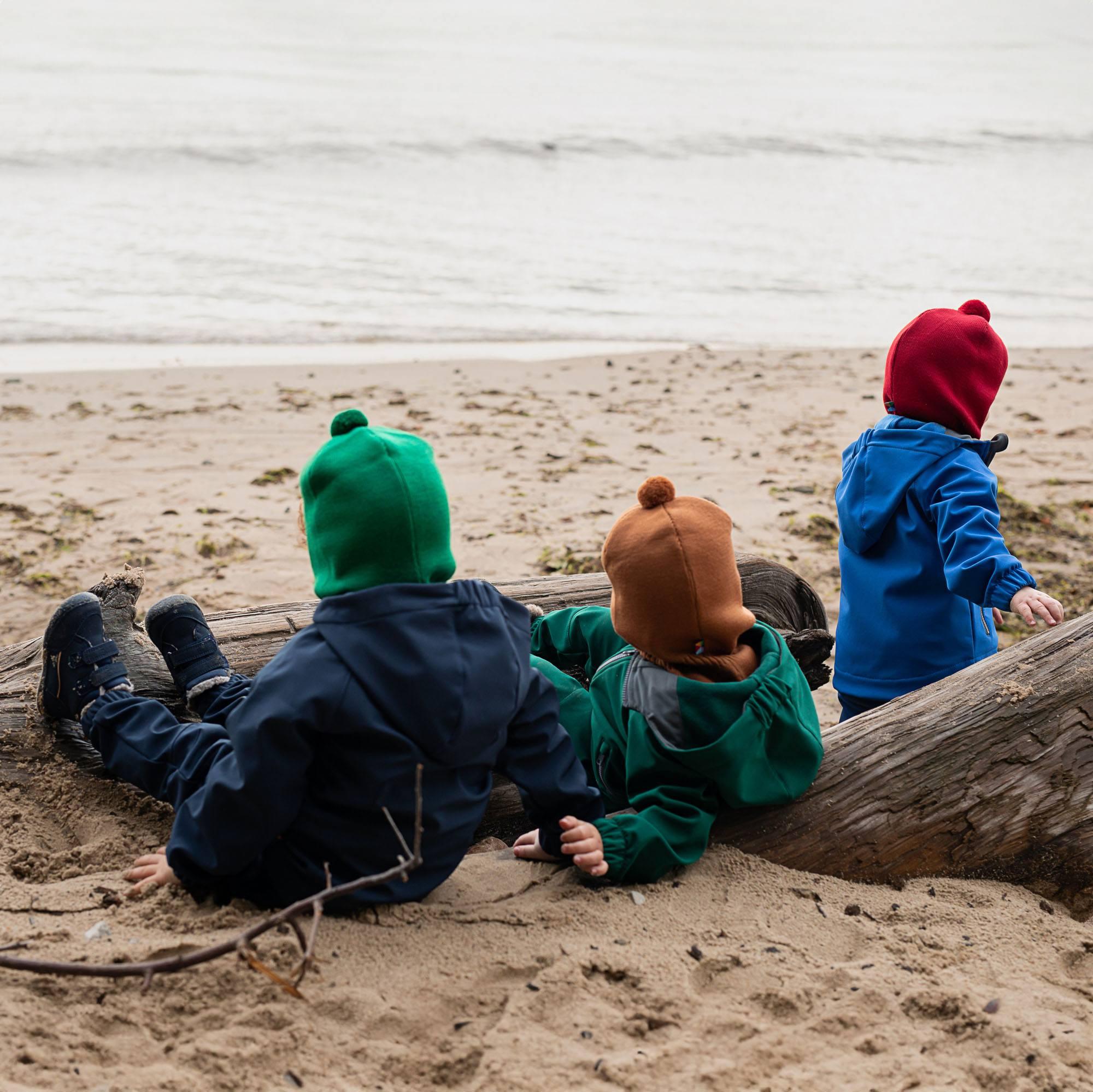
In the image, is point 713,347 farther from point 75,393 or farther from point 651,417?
point 75,393

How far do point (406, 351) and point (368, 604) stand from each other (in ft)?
30.0

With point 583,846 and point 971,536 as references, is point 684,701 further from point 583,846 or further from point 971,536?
point 971,536

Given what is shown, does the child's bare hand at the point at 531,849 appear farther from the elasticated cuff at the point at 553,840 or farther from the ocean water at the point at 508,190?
the ocean water at the point at 508,190

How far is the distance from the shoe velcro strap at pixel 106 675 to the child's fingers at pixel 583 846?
136 centimetres

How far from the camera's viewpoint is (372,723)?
2211 millimetres

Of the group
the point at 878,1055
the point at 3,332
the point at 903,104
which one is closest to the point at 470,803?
the point at 878,1055

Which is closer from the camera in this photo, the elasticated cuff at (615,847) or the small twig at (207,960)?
the small twig at (207,960)

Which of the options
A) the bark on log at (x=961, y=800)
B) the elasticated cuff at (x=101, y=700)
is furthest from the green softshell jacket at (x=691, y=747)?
the elasticated cuff at (x=101, y=700)

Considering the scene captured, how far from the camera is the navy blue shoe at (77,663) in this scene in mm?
2900

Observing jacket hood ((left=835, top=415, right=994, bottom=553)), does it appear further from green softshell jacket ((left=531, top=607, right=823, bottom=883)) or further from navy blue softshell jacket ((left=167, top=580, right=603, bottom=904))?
navy blue softshell jacket ((left=167, top=580, right=603, bottom=904))

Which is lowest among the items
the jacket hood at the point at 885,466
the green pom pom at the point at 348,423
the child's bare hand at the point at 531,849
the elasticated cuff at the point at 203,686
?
the child's bare hand at the point at 531,849

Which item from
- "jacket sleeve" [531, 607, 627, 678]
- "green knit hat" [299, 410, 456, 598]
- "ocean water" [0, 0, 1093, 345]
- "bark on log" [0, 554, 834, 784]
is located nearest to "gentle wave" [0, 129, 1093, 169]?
"ocean water" [0, 0, 1093, 345]

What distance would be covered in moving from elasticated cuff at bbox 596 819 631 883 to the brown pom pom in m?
0.79

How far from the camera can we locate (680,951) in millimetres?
2301
